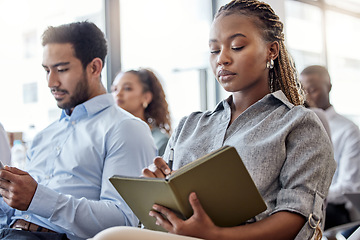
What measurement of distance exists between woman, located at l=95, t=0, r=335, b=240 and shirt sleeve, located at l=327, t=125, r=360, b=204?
1.94m

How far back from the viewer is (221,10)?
1.53 m

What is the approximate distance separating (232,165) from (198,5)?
13.4 feet

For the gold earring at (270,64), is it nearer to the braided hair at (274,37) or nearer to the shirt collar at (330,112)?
the braided hair at (274,37)

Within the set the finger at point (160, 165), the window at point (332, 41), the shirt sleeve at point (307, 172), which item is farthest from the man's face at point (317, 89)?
the finger at point (160, 165)

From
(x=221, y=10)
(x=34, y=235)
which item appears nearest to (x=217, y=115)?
(x=221, y=10)

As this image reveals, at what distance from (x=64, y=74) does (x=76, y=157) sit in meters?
0.40

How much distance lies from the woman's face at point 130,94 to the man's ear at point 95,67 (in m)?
1.16

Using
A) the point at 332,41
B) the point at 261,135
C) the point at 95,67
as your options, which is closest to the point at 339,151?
the point at 95,67

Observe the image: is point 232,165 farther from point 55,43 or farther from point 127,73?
point 127,73

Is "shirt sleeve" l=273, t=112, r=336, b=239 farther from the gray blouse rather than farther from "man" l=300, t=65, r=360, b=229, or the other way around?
"man" l=300, t=65, r=360, b=229

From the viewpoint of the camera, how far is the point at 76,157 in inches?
73.5

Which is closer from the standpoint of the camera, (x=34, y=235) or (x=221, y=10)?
(x=221, y=10)

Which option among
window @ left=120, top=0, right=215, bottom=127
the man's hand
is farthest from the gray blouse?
window @ left=120, top=0, right=215, bottom=127

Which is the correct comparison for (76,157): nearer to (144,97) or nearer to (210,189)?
Answer: (210,189)
